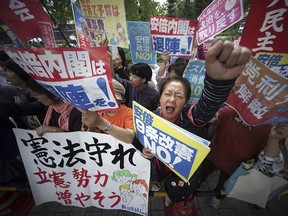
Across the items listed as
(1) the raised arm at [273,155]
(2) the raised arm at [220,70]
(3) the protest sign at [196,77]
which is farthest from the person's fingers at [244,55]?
(3) the protest sign at [196,77]

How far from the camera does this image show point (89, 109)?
1404 millimetres

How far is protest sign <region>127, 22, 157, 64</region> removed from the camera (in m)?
3.52

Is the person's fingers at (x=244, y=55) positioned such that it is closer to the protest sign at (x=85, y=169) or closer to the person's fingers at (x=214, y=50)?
the person's fingers at (x=214, y=50)

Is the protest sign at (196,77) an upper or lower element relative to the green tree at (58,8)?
lower

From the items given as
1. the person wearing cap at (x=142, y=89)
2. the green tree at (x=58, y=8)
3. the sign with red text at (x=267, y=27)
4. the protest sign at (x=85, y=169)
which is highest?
the green tree at (x=58, y=8)

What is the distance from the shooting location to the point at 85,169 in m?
1.99

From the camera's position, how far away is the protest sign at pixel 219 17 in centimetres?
237

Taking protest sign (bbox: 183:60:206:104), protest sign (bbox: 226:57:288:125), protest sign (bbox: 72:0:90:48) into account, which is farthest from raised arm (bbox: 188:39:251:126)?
protest sign (bbox: 72:0:90:48)

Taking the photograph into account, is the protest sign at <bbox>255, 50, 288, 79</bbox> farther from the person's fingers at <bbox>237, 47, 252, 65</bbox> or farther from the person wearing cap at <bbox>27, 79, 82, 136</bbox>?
the person wearing cap at <bbox>27, 79, 82, 136</bbox>

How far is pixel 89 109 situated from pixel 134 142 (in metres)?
0.61

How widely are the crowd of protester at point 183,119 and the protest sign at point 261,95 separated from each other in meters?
0.25

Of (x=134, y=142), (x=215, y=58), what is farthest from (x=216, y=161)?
(x=215, y=58)

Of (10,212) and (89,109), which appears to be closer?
(89,109)

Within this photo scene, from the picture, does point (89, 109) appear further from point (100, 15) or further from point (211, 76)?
point (100, 15)
